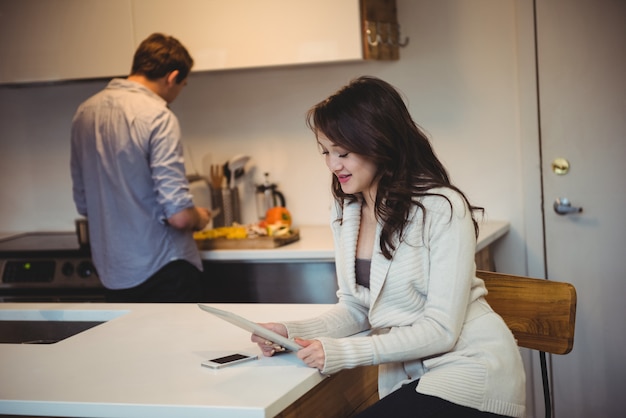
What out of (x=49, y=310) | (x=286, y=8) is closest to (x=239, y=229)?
(x=286, y=8)

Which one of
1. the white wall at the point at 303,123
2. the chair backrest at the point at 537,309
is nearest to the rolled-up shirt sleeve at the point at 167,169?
the white wall at the point at 303,123

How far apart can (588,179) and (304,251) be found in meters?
1.22

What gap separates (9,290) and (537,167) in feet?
7.60

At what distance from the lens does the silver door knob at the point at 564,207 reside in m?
3.44

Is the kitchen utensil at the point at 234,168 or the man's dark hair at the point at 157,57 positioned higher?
the man's dark hair at the point at 157,57

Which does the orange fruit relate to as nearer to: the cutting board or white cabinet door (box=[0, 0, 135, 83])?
the cutting board

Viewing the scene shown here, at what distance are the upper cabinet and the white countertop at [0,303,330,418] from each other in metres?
1.44

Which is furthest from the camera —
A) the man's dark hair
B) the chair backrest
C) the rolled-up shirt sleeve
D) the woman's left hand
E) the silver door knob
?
the silver door knob

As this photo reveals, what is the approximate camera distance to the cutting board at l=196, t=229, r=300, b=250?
10.9 ft

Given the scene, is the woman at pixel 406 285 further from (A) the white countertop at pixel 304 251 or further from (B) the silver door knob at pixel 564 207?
(B) the silver door knob at pixel 564 207

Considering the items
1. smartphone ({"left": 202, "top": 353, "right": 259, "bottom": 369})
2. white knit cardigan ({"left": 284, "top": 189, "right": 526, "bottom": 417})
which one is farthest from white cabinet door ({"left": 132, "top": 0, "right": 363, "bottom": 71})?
smartphone ({"left": 202, "top": 353, "right": 259, "bottom": 369})

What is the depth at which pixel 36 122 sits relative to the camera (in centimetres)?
431

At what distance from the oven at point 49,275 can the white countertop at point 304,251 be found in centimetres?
53

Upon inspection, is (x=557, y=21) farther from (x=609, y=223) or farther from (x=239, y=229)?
(x=239, y=229)
